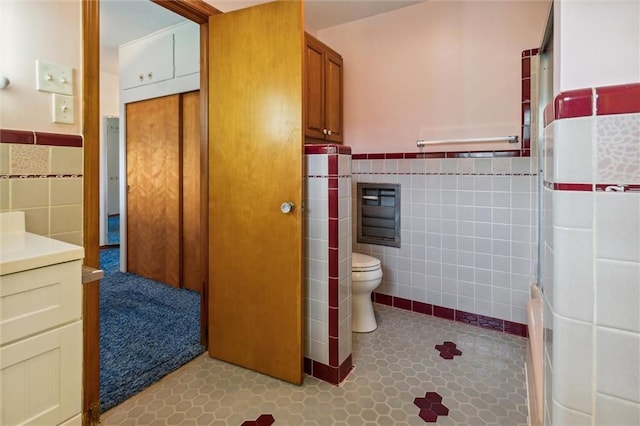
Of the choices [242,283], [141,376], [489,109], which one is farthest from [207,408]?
[489,109]

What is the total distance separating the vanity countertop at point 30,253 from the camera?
0.73 m

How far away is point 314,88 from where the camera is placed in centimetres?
250

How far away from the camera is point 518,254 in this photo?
2.23m

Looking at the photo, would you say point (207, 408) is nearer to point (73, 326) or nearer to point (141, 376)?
point (141, 376)

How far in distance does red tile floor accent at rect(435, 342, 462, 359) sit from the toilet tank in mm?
810

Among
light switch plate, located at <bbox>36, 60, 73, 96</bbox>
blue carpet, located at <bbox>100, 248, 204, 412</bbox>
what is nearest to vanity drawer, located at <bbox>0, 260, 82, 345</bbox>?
light switch plate, located at <bbox>36, 60, 73, 96</bbox>

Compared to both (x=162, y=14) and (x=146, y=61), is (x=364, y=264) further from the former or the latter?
(x=146, y=61)

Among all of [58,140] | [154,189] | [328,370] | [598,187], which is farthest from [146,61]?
[598,187]

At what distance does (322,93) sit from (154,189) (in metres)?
1.92

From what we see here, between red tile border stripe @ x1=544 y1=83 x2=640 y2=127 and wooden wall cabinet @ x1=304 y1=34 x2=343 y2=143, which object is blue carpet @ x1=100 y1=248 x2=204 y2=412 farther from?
red tile border stripe @ x1=544 y1=83 x2=640 y2=127

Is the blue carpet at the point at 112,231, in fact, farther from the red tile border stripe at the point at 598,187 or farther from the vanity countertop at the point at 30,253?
the red tile border stripe at the point at 598,187

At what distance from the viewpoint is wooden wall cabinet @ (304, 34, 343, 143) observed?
95.7 inches

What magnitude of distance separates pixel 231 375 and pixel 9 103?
1.51 metres

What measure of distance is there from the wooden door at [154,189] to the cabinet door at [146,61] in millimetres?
219
